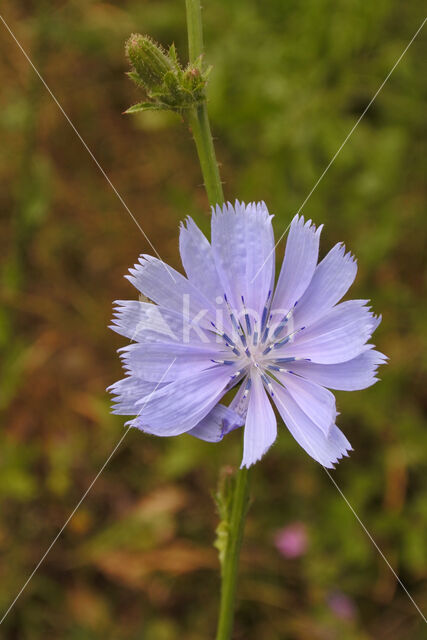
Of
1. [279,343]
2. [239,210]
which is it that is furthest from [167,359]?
[239,210]

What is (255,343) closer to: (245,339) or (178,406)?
(245,339)

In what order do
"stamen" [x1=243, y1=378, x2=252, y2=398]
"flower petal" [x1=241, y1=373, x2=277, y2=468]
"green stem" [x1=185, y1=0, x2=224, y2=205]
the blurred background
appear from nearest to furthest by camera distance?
"flower petal" [x1=241, y1=373, x2=277, y2=468], "green stem" [x1=185, y1=0, x2=224, y2=205], "stamen" [x1=243, y1=378, x2=252, y2=398], the blurred background

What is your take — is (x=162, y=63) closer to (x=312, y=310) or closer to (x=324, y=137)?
(x=312, y=310)

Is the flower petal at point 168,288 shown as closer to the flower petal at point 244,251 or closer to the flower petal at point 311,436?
the flower petal at point 244,251

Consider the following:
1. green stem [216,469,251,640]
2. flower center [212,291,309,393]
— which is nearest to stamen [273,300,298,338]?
flower center [212,291,309,393]

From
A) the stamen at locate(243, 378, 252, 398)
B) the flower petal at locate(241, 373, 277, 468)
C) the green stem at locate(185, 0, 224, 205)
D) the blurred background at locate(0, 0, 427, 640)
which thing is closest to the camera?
the flower petal at locate(241, 373, 277, 468)

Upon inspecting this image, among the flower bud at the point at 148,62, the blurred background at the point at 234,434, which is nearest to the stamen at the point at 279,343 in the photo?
the flower bud at the point at 148,62

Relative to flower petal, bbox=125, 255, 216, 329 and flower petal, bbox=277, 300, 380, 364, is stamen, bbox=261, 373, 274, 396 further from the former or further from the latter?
flower petal, bbox=125, 255, 216, 329

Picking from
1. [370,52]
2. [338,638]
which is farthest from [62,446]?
[370,52]
